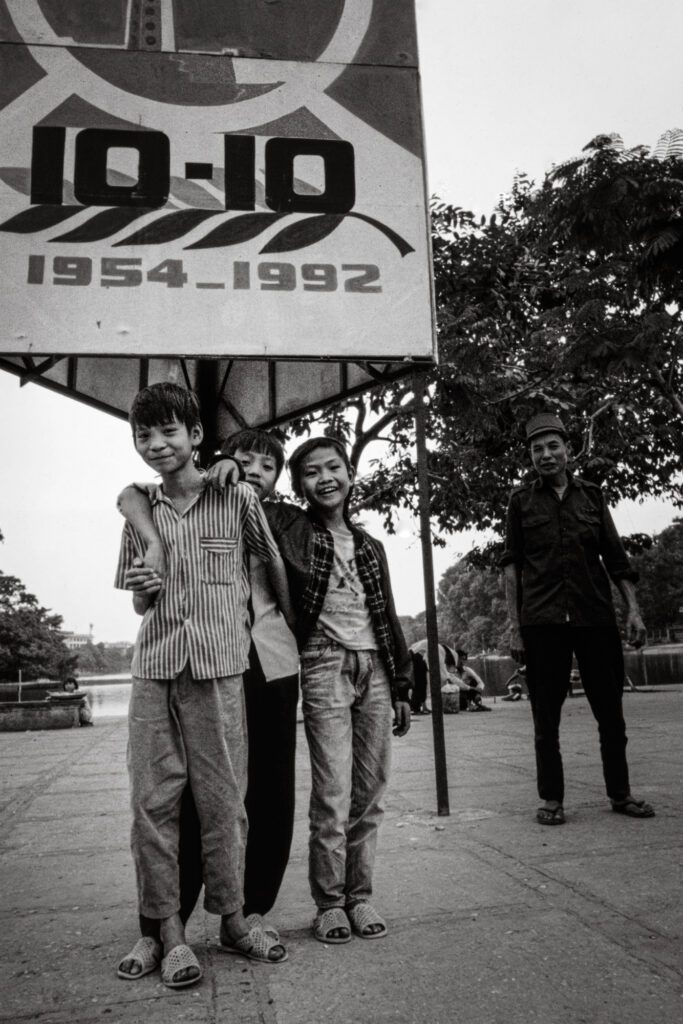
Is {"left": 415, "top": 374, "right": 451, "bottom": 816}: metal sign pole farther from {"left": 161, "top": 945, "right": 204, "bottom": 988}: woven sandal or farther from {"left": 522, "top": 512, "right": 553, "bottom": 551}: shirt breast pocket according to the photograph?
{"left": 161, "top": 945, "right": 204, "bottom": 988}: woven sandal

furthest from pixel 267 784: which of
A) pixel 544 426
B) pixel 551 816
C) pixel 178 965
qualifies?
pixel 544 426

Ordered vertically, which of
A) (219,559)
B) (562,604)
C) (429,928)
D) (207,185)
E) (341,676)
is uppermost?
(207,185)

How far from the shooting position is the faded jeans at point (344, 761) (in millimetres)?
2332

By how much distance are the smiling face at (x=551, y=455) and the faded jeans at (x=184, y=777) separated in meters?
2.39

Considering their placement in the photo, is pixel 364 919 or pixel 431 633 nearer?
pixel 364 919

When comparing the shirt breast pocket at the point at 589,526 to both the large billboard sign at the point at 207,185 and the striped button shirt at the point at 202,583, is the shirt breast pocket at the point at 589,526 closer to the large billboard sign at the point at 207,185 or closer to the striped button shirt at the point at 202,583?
the large billboard sign at the point at 207,185

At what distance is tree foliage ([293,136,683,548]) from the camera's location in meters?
5.12

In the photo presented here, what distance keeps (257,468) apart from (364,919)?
142 cm

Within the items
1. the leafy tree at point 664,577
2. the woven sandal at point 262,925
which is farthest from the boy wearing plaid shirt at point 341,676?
the leafy tree at point 664,577

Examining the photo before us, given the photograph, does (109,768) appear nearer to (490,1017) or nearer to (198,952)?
(198,952)

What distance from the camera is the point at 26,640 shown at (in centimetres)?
6016

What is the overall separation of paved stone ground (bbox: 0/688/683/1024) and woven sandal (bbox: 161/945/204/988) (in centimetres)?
2

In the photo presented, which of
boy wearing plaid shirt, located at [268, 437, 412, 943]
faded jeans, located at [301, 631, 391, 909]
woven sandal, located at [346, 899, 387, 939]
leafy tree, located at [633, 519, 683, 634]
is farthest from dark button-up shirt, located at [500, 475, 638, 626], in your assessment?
leafy tree, located at [633, 519, 683, 634]

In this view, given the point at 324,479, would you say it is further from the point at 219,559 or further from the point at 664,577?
the point at 664,577
